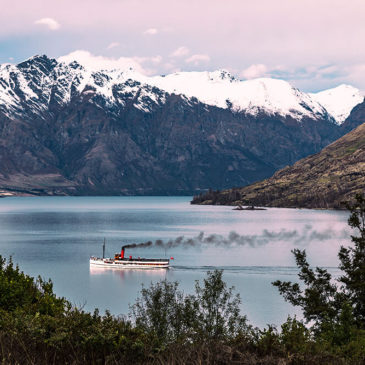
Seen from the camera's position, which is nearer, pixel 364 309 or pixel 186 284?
pixel 364 309

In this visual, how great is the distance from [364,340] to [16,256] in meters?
168

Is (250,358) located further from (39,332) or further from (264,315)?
(264,315)

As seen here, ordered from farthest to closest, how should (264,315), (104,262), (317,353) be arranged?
(104,262) < (264,315) < (317,353)

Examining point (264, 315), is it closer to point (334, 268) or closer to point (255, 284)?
point (255, 284)

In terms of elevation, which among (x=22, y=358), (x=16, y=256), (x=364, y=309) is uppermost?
(x=22, y=358)

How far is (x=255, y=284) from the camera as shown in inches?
5492

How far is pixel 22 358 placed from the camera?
19.2 meters

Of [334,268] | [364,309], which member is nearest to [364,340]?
[364,309]

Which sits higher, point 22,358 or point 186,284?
point 22,358

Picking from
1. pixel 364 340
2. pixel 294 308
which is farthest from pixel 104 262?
pixel 364 340

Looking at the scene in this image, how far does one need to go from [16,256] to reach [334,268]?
325 feet

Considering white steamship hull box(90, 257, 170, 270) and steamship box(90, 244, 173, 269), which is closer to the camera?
steamship box(90, 244, 173, 269)

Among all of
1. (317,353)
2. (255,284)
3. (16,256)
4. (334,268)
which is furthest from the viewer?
(16,256)

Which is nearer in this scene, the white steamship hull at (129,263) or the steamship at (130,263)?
the steamship at (130,263)
